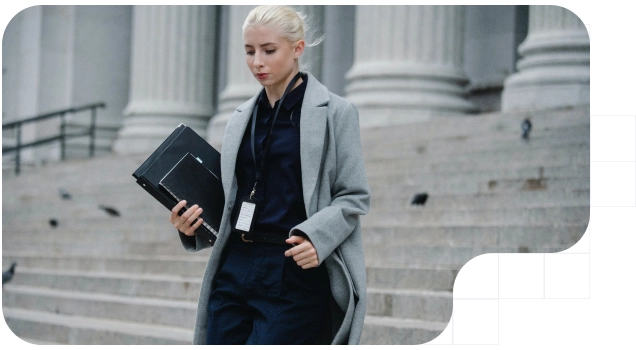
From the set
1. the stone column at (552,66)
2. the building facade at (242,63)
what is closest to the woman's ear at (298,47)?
the stone column at (552,66)

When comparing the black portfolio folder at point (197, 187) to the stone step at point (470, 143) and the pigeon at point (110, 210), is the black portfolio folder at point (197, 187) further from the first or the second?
the pigeon at point (110, 210)

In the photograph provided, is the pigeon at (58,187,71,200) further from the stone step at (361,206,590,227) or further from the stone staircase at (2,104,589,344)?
the stone step at (361,206,590,227)

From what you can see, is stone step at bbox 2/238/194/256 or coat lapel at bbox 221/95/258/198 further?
stone step at bbox 2/238/194/256

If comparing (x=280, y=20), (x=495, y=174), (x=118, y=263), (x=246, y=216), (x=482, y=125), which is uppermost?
(x=482, y=125)

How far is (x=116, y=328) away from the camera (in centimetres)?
664

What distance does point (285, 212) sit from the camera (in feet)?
10.6

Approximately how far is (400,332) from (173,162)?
234 cm

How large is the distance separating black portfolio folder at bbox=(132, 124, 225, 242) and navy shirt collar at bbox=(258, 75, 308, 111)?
25cm

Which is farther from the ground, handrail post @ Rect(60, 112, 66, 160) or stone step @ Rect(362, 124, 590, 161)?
handrail post @ Rect(60, 112, 66, 160)

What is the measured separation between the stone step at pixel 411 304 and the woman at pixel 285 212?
2.29 m

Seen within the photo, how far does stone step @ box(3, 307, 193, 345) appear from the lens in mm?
6285

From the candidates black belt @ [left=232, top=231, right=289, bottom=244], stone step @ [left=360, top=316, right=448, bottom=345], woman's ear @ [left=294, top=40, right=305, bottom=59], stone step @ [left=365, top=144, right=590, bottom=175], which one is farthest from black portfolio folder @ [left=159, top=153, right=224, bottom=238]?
stone step @ [left=365, top=144, right=590, bottom=175]

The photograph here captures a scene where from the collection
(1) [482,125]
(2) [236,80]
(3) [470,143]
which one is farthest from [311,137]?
(2) [236,80]

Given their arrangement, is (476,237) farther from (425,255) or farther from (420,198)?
(420,198)
